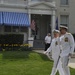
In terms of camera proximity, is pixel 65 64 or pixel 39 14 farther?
pixel 39 14

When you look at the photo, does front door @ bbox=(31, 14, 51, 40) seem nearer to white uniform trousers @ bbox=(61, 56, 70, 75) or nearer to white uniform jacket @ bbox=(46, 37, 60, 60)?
white uniform jacket @ bbox=(46, 37, 60, 60)

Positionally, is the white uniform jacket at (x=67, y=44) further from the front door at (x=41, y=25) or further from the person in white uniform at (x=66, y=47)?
the front door at (x=41, y=25)

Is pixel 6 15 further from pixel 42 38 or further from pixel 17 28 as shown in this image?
pixel 42 38

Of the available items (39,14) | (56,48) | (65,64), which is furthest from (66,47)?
(39,14)

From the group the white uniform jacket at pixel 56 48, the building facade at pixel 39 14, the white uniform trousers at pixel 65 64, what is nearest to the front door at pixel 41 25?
the building facade at pixel 39 14

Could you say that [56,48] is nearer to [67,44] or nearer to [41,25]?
[67,44]

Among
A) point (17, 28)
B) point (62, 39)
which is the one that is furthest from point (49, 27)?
point (62, 39)

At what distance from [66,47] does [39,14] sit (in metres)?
23.0

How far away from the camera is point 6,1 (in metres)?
31.9

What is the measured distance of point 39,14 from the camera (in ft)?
109

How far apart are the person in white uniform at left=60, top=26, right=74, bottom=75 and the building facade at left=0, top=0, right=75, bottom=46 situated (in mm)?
20238

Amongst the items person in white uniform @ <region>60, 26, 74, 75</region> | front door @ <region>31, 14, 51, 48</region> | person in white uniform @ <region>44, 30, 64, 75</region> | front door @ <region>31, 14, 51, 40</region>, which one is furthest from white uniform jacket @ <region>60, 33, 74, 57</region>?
front door @ <region>31, 14, 51, 40</region>

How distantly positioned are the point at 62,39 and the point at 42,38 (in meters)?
24.3

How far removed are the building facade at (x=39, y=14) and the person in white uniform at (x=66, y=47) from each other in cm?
2024
